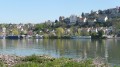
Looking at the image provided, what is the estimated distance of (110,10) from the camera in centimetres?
13512

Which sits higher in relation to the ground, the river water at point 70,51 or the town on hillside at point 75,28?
the town on hillside at point 75,28

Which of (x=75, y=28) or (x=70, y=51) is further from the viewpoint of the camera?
(x=75, y=28)

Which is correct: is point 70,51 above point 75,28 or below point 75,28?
below

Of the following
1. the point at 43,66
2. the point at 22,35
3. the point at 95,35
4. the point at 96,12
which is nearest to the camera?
the point at 43,66

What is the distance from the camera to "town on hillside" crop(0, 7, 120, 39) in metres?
96.2

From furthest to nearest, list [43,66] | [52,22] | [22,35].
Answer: [52,22] < [22,35] < [43,66]

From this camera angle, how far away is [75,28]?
348 ft

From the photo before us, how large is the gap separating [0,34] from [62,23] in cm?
2129

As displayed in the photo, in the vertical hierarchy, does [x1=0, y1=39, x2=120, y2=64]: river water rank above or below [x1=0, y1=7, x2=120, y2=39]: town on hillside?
below

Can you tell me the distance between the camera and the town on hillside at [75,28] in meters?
96.2

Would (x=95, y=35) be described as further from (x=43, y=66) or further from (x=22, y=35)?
(x=43, y=66)

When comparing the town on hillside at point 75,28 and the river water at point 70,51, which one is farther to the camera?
the town on hillside at point 75,28

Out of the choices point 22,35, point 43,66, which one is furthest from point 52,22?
point 43,66

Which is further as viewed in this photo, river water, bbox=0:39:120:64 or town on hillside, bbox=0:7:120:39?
town on hillside, bbox=0:7:120:39
